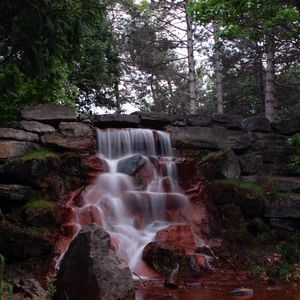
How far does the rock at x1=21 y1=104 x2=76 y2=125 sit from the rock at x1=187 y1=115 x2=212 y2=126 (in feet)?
12.6

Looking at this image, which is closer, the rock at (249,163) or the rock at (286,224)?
the rock at (286,224)

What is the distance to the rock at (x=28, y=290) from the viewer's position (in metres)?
5.00

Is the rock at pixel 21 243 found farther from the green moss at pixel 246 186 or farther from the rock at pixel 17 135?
the green moss at pixel 246 186

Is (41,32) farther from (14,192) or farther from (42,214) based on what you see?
(42,214)

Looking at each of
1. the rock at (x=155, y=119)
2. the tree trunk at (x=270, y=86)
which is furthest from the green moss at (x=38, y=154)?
the tree trunk at (x=270, y=86)

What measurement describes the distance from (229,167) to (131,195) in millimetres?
3141

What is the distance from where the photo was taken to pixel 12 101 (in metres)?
12.4

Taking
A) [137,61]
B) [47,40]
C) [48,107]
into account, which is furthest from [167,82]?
[47,40]

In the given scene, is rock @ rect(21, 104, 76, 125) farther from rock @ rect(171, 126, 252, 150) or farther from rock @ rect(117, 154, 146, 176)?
rock @ rect(171, 126, 252, 150)

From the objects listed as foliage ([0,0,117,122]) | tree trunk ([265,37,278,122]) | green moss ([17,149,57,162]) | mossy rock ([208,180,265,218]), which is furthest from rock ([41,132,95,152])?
tree trunk ([265,37,278,122])

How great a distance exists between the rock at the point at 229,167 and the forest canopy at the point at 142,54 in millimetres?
3290

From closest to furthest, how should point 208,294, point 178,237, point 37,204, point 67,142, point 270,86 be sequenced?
point 208,294 → point 178,237 → point 37,204 → point 67,142 → point 270,86

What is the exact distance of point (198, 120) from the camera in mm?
13586

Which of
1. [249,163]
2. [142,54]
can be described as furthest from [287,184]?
[142,54]
